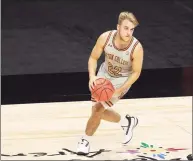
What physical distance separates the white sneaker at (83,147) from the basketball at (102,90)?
674 millimetres

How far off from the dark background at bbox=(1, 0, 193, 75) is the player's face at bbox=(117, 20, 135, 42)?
197 inches

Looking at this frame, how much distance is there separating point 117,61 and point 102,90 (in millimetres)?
482

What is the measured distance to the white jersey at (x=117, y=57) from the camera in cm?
652

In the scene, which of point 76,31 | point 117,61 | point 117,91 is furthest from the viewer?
point 76,31

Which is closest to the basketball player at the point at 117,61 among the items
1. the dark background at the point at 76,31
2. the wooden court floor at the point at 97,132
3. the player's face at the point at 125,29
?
the player's face at the point at 125,29

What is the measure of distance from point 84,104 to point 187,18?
23.1ft

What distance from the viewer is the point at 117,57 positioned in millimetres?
6562

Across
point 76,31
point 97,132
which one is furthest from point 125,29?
point 76,31

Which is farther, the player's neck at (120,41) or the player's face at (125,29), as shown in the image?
the player's neck at (120,41)

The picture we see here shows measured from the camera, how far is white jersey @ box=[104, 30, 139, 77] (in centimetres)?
652

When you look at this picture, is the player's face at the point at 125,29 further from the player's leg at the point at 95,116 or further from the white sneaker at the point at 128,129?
the white sneaker at the point at 128,129

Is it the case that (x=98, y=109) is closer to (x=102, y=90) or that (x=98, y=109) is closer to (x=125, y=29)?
(x=102, y=90)

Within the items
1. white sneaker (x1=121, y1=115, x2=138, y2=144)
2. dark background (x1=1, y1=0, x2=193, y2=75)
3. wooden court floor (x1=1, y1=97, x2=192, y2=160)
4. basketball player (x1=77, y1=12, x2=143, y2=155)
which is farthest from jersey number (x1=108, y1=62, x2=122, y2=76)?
dark background (x1=1, y1=0, x2=193, y2=75)

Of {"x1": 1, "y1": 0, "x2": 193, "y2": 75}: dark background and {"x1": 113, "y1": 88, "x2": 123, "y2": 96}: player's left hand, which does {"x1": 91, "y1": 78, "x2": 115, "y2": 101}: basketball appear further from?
{"x1": 1, "y1": 0, "x2": 193, "y2": 75}: dark background
